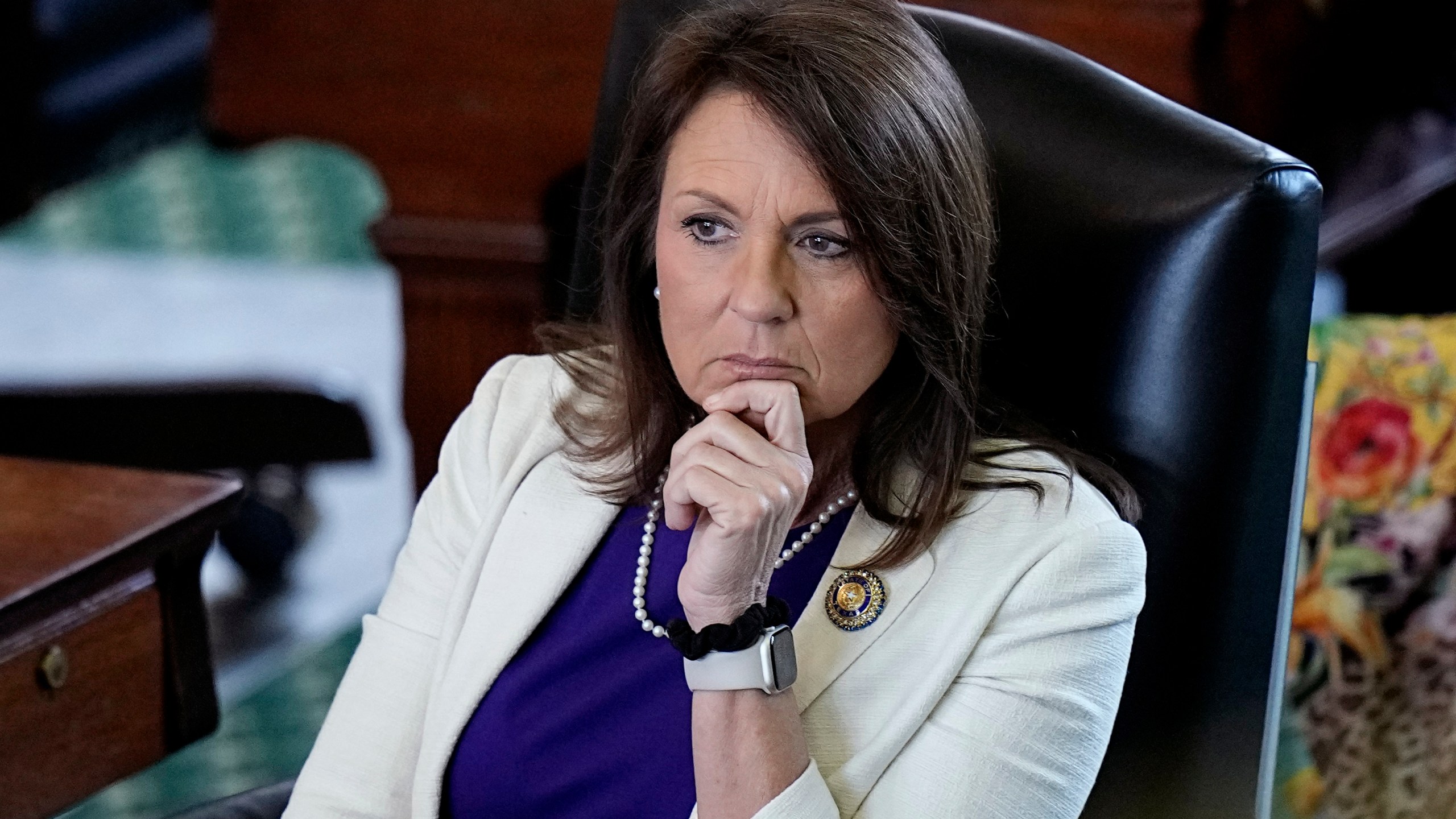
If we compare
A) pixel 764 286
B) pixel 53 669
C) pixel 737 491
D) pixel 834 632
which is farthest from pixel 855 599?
pixel 53 669

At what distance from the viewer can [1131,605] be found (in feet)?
3.76

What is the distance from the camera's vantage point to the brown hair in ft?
3.72

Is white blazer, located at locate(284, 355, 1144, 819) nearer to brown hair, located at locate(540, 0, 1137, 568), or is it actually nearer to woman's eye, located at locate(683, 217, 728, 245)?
brown hair, located at locate(540, 0, 1137, 568)

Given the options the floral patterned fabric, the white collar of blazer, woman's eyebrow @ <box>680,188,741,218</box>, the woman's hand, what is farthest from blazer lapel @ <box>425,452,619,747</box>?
the floral patterned fabric

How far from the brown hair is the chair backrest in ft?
0.16

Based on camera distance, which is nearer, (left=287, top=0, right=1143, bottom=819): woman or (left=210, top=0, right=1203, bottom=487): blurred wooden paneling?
(left=287, top=0, right=1143, bottom=819): woman

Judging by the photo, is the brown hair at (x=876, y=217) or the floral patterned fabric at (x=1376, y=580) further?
the floral patterned fabric at (x=1376, y=580)

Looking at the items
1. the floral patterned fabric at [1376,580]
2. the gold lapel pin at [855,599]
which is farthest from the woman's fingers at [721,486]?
the floral patterned fabric at [1376,580]

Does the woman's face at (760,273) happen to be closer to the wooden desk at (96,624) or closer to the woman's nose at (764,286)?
the woman's nose at (764,286)

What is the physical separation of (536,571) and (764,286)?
1.10 feet

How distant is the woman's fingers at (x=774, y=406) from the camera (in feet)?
3.76

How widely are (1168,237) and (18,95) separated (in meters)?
1.96

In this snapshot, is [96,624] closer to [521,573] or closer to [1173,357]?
[521,573]

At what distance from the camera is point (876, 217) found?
1130 millimetres
